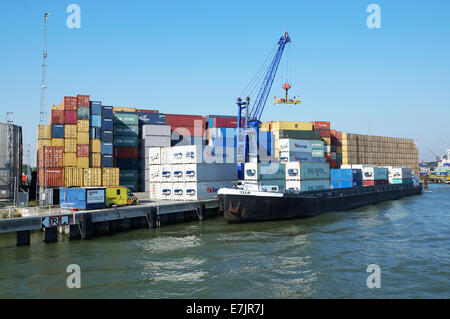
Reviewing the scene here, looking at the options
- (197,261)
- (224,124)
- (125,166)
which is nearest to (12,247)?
(197,261)

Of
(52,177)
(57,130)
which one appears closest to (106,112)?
(57,130)

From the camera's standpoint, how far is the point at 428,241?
3027cm

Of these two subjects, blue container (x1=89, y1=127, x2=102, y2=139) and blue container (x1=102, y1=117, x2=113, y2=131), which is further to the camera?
blue container (x1=102, y1=117, x2=113, y2=131)

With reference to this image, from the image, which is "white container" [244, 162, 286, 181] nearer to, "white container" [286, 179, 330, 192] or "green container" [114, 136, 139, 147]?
"white container" [286, 179, 330, 192]

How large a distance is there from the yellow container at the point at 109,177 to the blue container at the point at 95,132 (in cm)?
691

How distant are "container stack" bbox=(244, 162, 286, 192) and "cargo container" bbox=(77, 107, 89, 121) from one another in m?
26.4

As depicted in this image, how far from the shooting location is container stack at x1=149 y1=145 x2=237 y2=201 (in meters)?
45.8

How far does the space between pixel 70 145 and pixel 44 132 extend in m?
3.99

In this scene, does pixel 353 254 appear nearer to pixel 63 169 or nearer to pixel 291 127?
pixel 63 169

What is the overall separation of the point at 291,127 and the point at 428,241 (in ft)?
184

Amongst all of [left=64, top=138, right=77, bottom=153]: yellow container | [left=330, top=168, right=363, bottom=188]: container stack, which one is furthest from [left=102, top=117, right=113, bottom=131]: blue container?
[left=330, top=168, right=363, bottom=188]: container stack

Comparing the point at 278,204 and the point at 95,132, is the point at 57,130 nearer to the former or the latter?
the point at 95,132

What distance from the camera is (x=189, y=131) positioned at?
236 ft

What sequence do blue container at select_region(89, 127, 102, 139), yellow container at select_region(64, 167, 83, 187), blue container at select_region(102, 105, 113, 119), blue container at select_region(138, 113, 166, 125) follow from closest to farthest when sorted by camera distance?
yellow container at select_region(64, 167, 83, 187), blue container at select_region(89, 127, 102, 139), blue container at select_region(102, 105, 113, 119), blue container at select_region(138, 113, 166, 125)
